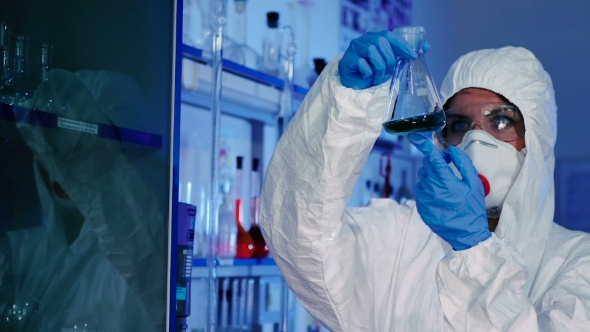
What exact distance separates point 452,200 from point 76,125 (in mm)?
722

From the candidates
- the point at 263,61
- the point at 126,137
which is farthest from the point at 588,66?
the point at 126,137

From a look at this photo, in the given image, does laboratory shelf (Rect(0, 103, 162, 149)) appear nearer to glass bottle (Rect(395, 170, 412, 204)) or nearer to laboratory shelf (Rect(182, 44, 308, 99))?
laboratory shelf (Rect(182, 44, 308, 99))

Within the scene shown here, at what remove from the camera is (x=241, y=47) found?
7.70ft

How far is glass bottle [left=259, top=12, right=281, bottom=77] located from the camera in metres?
2.44

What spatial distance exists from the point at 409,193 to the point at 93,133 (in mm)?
2626

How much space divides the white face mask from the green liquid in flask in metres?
0.46

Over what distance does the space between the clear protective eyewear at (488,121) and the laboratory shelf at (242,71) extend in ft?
2.37

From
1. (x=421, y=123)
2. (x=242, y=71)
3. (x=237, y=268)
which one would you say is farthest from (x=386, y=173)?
(x=421, y=123)

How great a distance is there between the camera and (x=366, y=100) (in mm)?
1236

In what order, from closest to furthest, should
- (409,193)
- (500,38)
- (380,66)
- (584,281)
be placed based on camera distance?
1. (380,66)
2. (584,281)
3. (409,193)
4. (500,38)

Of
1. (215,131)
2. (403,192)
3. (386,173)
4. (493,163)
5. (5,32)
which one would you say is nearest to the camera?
(5,32)

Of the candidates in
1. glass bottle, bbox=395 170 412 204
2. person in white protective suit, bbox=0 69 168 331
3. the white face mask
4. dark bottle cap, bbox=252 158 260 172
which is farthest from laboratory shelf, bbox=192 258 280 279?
glass bottle, bbox=395 170 412 204

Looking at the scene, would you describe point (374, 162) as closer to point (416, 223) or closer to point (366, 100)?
point (416, 223)

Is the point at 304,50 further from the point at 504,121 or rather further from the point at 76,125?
the point at 76,125
